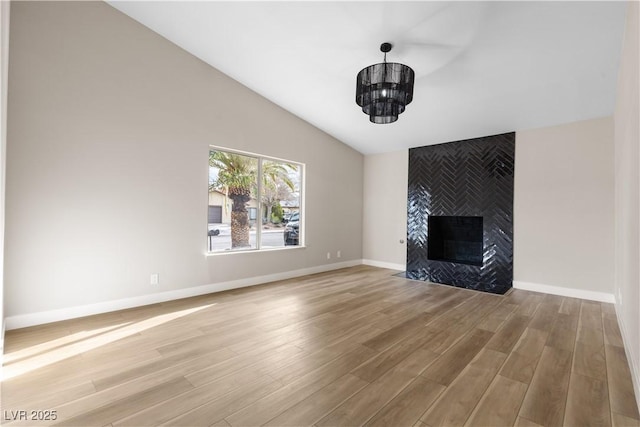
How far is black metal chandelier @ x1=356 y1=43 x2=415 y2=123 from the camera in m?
2.83

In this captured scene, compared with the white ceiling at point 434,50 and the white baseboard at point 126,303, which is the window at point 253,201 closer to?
the white baseboard at point 126,303

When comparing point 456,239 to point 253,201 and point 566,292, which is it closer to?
point 566,292

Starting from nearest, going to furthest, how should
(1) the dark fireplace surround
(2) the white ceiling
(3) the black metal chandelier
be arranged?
(2) the white ceiling
(3) the black metal chandelier
(1) the dark fireplace surround

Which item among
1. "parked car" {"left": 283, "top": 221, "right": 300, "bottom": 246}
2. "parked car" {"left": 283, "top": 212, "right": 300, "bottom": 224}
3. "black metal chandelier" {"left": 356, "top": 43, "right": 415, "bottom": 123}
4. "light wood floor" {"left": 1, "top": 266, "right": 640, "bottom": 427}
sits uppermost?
"black metal chandelier" {"left": 356, "top": 43, "right": 415, "bottom": 123}

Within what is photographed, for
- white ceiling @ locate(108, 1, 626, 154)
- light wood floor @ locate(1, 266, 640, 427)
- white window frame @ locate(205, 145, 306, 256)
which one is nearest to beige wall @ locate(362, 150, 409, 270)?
white ceiling @ locate(108, 1, 626, 154)

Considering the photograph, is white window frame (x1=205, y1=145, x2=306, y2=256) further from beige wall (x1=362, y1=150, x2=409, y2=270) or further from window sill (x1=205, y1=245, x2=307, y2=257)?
beige wall (x1=362, y1=150, x2=409, y2=270)

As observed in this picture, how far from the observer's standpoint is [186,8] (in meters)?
3.23

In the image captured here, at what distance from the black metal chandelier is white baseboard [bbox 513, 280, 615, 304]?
3.61 metres

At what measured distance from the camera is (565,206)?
4215mm

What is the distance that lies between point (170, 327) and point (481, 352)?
9.52 feet

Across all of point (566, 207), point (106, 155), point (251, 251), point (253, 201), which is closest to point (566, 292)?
point (566, 207)

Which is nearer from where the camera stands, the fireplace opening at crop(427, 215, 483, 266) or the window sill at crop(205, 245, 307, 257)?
the window sill at crop(205, 245, 307, 257)

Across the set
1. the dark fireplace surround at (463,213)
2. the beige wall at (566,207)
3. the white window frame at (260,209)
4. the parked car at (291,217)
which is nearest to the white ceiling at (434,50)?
the beige wall at (566,207)

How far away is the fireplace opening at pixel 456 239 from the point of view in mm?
5234
